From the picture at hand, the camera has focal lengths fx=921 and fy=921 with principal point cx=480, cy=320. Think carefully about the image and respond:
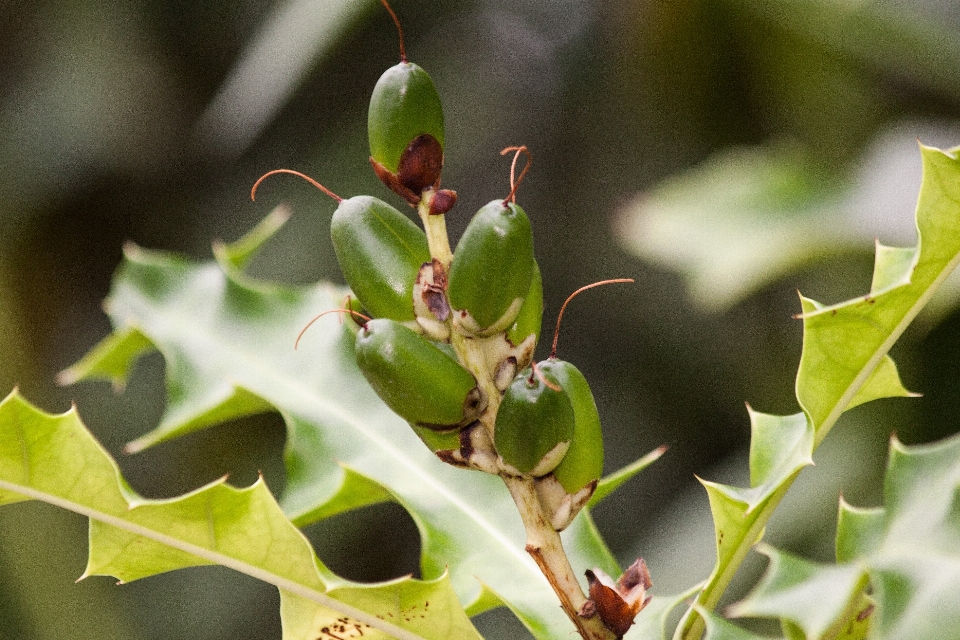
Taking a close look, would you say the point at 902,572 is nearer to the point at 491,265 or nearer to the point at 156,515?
the point at 491,265

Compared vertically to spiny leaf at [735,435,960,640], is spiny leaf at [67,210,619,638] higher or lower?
lower

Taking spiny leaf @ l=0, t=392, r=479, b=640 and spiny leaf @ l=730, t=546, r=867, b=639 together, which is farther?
spiny leaf @ l=0, t=392, r=479, b=640

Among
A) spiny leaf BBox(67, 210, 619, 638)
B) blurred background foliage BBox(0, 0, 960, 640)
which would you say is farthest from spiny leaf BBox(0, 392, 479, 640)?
blurred background foliage BBox(0, 0, 960, 640)

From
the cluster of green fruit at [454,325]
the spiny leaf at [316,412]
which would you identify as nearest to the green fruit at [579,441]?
the cluster of green fruit at [454,325]

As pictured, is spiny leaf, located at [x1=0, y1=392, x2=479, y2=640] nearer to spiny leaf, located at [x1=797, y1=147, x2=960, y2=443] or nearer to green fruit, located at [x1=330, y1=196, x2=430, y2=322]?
green fruit, located at [x1=330, y1=196, x2=430, y2=322]

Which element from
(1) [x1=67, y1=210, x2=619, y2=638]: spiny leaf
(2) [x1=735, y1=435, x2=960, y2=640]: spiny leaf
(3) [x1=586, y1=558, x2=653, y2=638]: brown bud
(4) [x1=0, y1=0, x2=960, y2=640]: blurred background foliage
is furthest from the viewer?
(4) [x1=0, y1=0, x2=960, y2=640]: blurred background foliage

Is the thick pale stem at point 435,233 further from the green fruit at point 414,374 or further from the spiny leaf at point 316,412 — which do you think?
the spiny leaf at point 316,412
